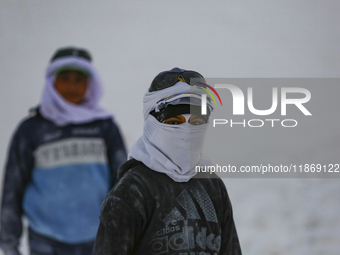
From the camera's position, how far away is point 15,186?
2.83 meters

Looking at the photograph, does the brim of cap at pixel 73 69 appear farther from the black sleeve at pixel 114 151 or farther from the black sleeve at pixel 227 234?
the black sleeve at pixel 227 234

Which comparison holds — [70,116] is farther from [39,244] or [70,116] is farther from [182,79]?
[182,79]

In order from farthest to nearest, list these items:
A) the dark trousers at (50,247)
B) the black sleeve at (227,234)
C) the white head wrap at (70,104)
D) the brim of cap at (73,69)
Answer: the brim of cap at (73,69) → the white head wrap at (70,104) → the dark trousers at (50,247) → the black sleeve at (227,234)

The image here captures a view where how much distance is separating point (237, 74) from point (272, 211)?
6.83 feet

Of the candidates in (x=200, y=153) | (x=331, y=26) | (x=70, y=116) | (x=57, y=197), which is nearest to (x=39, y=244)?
(x=57, y=197)

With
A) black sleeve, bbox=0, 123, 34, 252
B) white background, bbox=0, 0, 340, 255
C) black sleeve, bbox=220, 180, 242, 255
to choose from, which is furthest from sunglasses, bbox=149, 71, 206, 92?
white background, bbox=0, 0, 340, 255

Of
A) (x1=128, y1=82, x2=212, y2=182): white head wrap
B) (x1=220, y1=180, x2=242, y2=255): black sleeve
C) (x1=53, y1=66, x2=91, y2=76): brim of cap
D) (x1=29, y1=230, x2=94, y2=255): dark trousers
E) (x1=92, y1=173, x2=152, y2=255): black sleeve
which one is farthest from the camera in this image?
(x1=53, y1=66, x2=91, y2=76): brim of cap

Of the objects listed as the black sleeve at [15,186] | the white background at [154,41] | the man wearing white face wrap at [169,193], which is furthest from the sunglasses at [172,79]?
the white background at [154,41]

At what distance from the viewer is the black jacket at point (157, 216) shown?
4.03 ft

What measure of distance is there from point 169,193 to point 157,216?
9 centimetres

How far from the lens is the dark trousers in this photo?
9.04 feet

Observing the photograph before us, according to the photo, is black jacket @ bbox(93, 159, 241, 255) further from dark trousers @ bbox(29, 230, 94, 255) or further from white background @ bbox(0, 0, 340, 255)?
white background @ bbox(0, 0, 340, 255)

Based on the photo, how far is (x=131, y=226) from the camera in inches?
48.4

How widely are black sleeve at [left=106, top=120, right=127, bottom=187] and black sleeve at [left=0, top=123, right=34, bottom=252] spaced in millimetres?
549
